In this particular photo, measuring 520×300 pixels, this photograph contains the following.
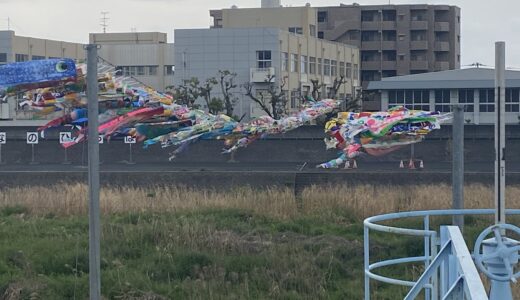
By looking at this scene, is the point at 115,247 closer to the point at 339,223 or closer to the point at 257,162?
the point at 339,223

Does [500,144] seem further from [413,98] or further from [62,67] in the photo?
[413,98]

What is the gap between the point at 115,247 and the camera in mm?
16188

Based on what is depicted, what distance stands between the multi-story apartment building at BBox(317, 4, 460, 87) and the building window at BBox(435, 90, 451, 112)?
26.2m

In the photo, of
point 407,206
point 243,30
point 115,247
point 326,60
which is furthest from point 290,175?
point 326,60

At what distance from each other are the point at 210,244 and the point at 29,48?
2785 inches

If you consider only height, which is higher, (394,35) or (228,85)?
(394,35)

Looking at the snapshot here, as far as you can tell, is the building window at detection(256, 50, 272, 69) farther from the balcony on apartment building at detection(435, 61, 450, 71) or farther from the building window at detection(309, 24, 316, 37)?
the balcony on apartment building at detection(435, 61, 450, 71)

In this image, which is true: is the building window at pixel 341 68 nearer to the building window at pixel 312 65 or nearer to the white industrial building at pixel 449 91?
the building window at pixel 312 65

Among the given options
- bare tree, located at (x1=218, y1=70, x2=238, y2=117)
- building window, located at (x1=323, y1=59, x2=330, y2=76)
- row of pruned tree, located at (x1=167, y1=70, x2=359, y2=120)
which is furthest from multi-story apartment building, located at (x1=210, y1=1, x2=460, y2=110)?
row of pruned tree, located at (x1=167, y1=70, x2=359, y2=120)

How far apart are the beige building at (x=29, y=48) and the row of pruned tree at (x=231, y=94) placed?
38.8 ft

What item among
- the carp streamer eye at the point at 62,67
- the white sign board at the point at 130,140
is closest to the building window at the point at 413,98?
the white sign board at the point at 130,140

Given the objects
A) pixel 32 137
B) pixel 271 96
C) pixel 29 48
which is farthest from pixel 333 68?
pixel 32 137

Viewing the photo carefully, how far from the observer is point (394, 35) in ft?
332

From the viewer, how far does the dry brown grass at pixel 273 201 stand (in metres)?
20.2
